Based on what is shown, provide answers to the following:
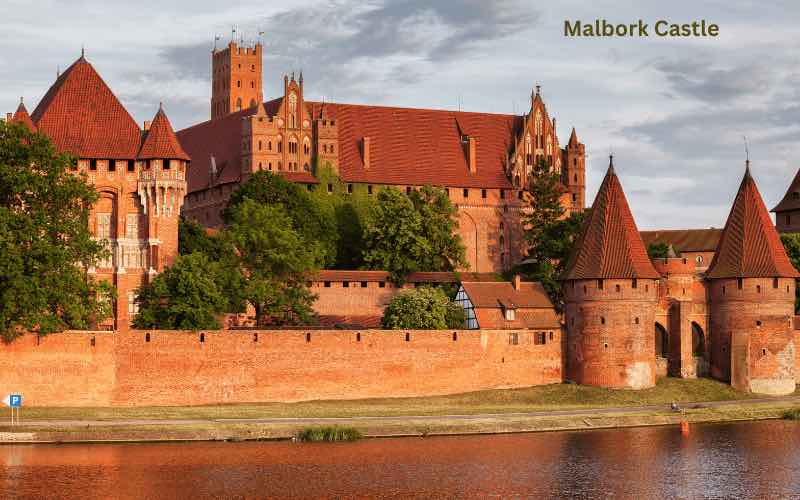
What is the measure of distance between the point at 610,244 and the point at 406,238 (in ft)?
39.8

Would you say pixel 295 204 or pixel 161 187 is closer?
pixel 161 187

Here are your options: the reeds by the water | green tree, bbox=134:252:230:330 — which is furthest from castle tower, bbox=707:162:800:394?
green tree, bbox=134:252:230:330

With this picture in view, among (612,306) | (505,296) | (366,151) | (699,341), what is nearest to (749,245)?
(699,341)

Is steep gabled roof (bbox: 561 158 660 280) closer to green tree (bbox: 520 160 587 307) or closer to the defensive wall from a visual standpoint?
green tree (bbox: 520 160 587 307)

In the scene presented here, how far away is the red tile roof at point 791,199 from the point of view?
91625 mm

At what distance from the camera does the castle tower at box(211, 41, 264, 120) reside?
112m

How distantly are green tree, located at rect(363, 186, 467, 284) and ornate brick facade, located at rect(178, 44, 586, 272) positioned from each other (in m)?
6.10

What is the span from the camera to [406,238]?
236ft

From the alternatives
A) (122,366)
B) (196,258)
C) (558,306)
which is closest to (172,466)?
(122,366)

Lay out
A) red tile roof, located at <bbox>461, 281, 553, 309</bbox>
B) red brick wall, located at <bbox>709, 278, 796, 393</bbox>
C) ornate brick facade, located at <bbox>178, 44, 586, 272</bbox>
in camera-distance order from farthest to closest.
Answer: ornate brick facade, located at <bbox>178, 44, 586, 272</bbox> < red brick wall, located at <bbox>709, 278, 796, 393</bbox> < red tile roof, located at <bbox>461, 281, 553, 309</bbox>

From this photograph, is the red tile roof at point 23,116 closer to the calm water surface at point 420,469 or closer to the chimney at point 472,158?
the calm water surface at point 420,469

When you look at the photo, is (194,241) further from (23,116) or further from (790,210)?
(790,210)

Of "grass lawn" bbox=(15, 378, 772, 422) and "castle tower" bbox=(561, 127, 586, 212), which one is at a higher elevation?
"castle tower" bbox=(561, 127, 586, 212)

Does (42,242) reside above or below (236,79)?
below
